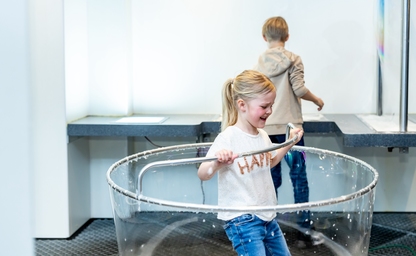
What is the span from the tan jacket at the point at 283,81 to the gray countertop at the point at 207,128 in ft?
0.99

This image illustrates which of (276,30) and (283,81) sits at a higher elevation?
(276,30)

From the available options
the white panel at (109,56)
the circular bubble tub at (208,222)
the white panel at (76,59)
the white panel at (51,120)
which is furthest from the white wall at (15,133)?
the white panel at (109,56)

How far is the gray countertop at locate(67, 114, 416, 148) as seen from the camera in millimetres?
2758

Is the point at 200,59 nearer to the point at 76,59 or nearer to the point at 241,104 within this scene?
the point at 76,59

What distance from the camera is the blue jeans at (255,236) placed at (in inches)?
61.8

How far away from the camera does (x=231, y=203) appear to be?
5.72 feet

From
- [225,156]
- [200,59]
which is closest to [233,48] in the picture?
[200,59]

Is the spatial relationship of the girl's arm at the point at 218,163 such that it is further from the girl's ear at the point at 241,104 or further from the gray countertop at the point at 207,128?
the gray countertop at the point at 207,128

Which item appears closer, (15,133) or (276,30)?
(15,133)

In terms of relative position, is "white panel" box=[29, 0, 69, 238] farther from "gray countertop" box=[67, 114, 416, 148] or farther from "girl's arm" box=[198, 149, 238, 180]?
"girl's arm" box=[198, 149, 238, 180]

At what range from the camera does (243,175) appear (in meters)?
1.76

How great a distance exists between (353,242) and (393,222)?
1.91 m

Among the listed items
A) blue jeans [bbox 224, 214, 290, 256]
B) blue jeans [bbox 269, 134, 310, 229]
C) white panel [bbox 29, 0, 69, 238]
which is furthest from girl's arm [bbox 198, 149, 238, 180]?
white panel [bbox 29, 0, 69, 238]

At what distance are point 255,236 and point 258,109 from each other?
1.41 feet
